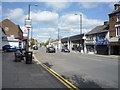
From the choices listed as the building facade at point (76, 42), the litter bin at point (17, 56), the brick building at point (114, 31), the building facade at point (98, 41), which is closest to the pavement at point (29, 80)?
the litter bin at point (17, 56)

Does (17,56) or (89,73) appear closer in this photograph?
(89,73)

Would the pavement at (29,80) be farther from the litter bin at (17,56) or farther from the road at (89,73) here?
the litter bin at (17,56)

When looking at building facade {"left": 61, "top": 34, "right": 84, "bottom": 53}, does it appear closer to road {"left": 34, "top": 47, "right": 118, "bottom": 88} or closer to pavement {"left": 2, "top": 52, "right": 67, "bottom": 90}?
road {"left": 34, "top": 47, "right": 118, "bottom": 88}

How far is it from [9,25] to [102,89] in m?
67.4

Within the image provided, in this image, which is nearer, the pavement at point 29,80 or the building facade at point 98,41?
the pavement at point 29,80

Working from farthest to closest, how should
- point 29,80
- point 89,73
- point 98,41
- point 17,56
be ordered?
point 98,41, point 17,56, point 89,73, point 29,80

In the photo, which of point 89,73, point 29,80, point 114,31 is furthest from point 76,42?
point 29,80

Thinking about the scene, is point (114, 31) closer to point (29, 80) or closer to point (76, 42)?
point (29, 80)

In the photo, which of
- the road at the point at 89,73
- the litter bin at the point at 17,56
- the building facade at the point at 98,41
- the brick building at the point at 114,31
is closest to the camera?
the road at the point at 89,73

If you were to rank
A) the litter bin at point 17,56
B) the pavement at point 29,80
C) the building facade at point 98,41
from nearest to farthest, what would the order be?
the pavement at point 29,80
the litter bin at point 17,56
the building facade at point 98,41

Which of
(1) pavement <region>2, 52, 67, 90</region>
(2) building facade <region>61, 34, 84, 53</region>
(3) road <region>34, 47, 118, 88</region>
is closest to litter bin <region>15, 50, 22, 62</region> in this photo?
(3) road <region>34, 47, 118, 88</region>

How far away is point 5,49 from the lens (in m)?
36.0

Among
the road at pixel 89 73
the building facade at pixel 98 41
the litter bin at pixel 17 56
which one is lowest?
the road at pixel 89 73

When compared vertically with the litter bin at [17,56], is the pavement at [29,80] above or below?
below
